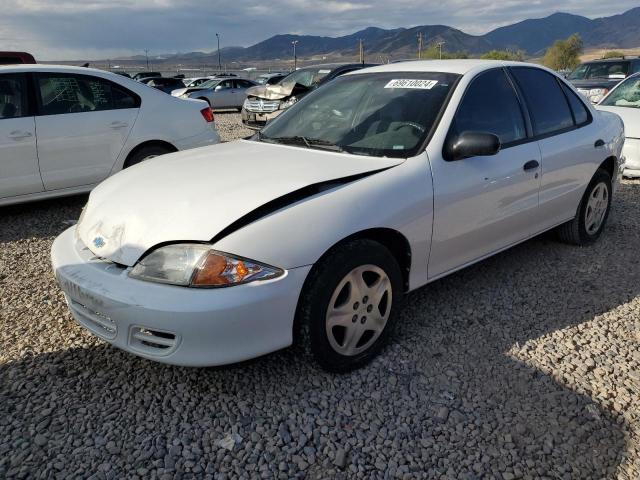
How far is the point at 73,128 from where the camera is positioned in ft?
17.1

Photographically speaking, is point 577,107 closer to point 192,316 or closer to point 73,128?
point 192,316

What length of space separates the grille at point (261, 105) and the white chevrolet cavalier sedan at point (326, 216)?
25.5 feet

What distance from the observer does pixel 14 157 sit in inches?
196

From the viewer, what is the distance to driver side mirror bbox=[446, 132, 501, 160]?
2891mm

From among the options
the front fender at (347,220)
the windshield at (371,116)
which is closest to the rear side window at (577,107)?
the windshield at (371,116)

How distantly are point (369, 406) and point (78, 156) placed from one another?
4207mm

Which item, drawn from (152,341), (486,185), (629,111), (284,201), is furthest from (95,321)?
(629,111)

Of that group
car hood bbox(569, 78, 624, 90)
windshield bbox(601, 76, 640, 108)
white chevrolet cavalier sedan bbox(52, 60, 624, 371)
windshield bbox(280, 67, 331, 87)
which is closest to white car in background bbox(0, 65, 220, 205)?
white chevrolet cavalier sedan bbox(52, 60, 624, 371)

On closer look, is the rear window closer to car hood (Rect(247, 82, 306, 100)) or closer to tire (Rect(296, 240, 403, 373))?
tire (Rect(296, 240, 403, 373))

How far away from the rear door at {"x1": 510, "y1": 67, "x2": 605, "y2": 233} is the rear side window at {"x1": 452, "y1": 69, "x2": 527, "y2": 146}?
180 mm

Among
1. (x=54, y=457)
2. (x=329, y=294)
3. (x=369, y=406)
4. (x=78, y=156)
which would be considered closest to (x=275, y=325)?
(x=329, y=294)

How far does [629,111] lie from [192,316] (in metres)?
7.10

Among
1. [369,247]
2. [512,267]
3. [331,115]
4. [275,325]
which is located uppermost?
[331,115]

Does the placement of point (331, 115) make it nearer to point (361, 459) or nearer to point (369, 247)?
point (369, 247)
